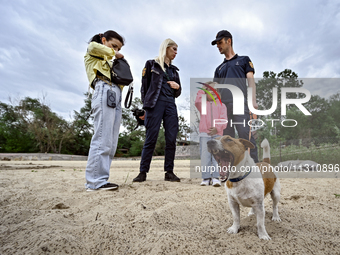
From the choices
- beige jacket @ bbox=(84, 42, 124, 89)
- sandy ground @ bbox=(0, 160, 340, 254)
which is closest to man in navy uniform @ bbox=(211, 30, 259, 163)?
sandy ground @ bbox=(0, 160, 340, 254)

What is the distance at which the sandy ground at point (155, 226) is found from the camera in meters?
1.34

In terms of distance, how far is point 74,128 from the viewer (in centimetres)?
2797

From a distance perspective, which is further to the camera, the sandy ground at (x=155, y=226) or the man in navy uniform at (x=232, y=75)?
the man in navy uniform at (x=232, y=75)

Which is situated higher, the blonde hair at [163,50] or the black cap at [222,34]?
the blonde hair at [163,50]

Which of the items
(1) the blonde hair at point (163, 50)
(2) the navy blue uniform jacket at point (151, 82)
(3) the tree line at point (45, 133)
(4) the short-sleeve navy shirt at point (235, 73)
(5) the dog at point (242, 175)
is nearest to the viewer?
(5) the dog at point (242, 175)

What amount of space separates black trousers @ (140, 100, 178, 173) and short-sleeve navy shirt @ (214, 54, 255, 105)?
1.14m

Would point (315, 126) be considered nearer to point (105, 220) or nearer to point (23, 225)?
point (105, 220)

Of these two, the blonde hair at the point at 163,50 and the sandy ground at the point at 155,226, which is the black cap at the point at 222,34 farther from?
the sandy ground at the point at 155,226

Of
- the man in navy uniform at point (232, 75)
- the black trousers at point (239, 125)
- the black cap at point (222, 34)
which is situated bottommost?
the black trousers at point (239, 125)

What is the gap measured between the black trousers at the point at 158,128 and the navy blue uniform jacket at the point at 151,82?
5.2 inches

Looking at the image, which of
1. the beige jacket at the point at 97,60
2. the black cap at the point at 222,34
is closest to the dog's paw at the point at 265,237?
the black cap at the point at 222,34

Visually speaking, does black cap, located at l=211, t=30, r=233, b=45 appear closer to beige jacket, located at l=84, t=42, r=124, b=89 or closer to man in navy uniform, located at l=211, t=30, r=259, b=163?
man in navy uniform, located at l=211, t=30, r=259, b=163

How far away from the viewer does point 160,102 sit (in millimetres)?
3549

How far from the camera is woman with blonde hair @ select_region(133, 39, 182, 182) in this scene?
350 centimetres
